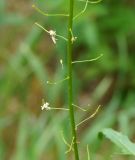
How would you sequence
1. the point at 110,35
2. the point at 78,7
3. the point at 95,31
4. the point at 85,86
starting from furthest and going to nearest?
1. the point at 85,86
2. the point at 110,35
3. the point at 95,31
4. the point at 78,7

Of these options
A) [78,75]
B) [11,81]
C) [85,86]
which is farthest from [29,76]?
[85,86]

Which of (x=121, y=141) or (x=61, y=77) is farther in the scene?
(x=61, y=77)

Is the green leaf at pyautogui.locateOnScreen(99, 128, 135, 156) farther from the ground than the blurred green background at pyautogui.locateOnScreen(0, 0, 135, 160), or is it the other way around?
the green leaf at pyautogui.locateOnScreen(99, 128, 135, 156)

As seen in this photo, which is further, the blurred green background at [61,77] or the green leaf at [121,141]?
the blurred green background at [61,77]

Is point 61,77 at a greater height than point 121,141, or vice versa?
point 121,141

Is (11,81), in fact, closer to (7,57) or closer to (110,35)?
(7,57)
